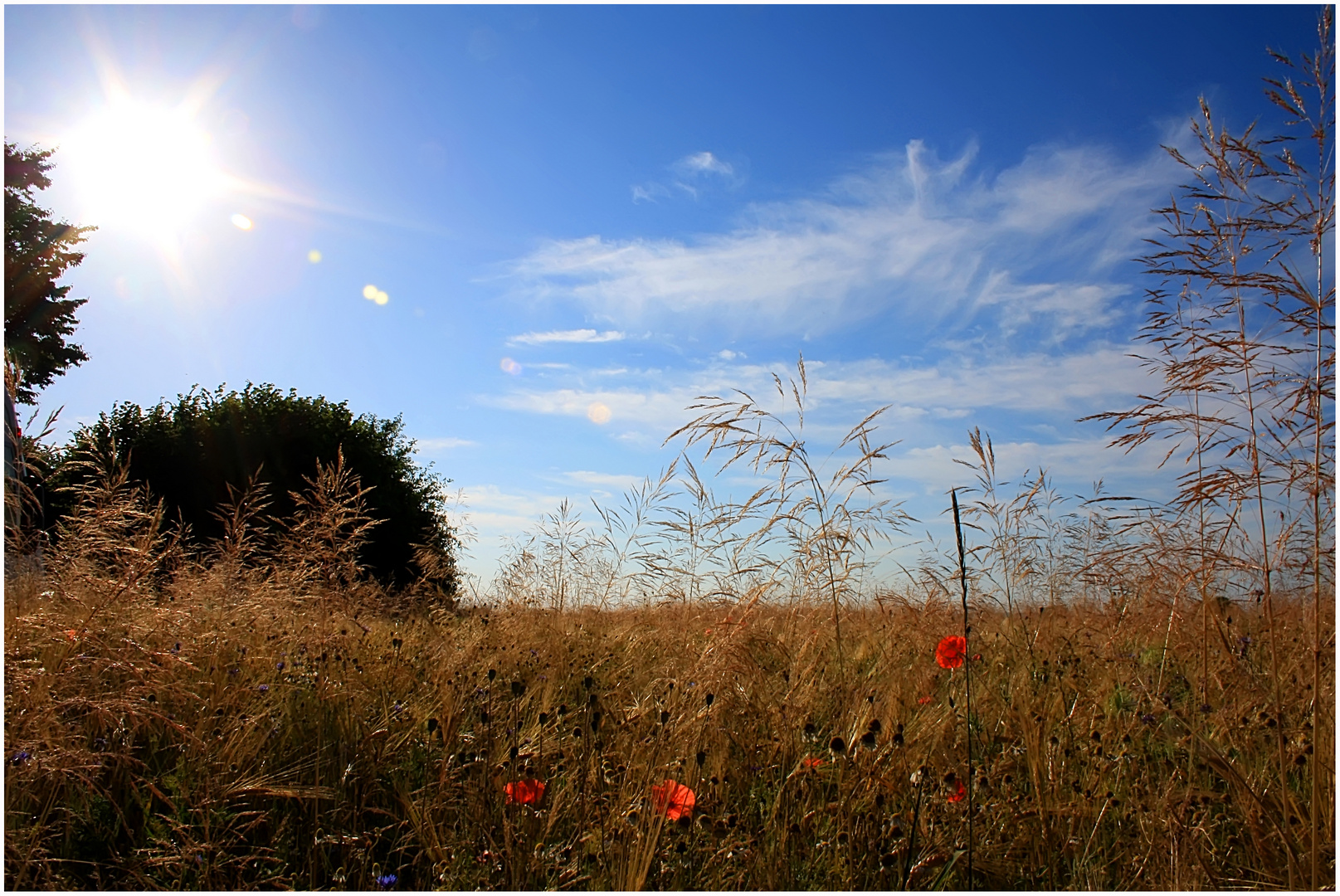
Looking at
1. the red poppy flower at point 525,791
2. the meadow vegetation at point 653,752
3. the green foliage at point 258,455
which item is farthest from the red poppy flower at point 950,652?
the green foliage at point 258,455

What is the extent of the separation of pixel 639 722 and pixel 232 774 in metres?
1.19

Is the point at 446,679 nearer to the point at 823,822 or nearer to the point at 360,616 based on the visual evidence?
the point at 823,822

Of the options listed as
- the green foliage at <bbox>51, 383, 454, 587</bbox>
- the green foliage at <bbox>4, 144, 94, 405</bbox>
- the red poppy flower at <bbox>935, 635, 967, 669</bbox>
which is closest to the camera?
the red poppy flower at <bbox>935, 635, 967, 669</bbox>

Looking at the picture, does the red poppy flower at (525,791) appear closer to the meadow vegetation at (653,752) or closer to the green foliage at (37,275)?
the meadow vegetation at (653,752)

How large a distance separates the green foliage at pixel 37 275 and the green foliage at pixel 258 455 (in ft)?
16.6

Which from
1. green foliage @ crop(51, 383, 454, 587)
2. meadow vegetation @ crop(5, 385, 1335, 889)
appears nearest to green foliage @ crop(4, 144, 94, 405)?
green foliage @ crop(51, 383, 454, 587)

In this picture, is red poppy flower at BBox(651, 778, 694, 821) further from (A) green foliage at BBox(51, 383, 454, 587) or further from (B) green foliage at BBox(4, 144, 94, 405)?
(B) green foliage at BBox(4, 144, 94, 405)

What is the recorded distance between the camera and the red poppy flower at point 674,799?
64.5 inches

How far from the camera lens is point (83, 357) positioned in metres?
17.6

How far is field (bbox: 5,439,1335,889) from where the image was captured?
172 cm

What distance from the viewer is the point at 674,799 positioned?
68.7 inches

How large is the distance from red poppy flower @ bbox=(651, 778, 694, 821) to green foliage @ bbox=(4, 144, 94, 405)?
1862cm

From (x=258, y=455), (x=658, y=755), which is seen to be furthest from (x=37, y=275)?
(x=658, y=755)

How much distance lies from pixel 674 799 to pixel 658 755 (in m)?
0.41
